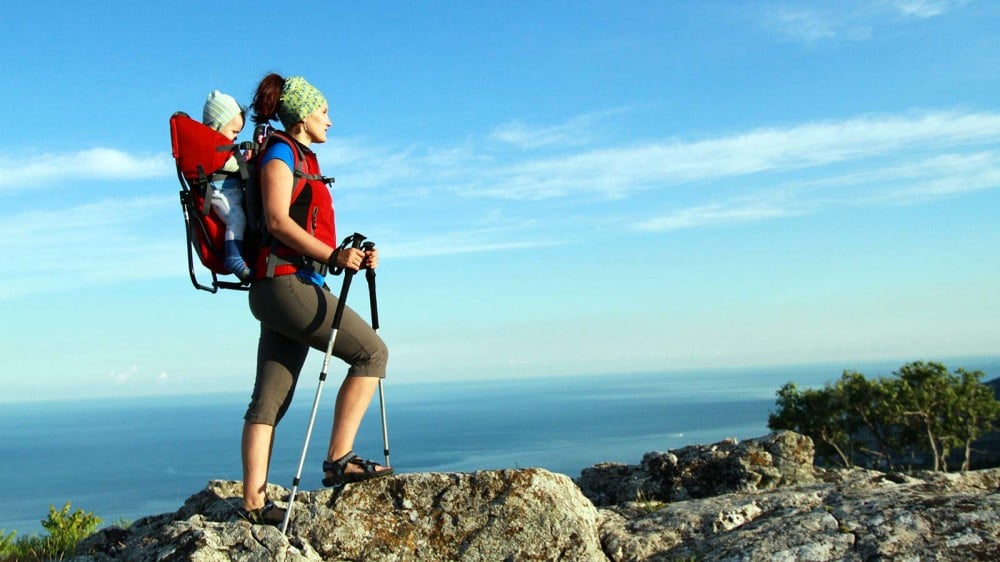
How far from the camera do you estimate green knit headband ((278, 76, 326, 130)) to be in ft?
20.7

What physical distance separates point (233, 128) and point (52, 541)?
4121mm

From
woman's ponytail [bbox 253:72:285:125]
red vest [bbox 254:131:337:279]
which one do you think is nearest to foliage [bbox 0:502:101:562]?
red vest [bbox 254:131:337:279]

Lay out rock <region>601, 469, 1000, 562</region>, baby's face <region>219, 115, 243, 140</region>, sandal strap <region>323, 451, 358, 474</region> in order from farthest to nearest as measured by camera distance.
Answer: sandal strap <region>323, 451, 358, 474</region> < baby's face <region>219, 115, 243, 140</region> < rock <region>601, 469, 1000, 562</region>

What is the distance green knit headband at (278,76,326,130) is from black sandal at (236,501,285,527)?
2935 millimetres

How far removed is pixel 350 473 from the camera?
20.9 feet

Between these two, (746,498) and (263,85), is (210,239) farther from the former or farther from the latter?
(746,498)

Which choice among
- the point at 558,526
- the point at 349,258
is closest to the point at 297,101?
the point at 349,258

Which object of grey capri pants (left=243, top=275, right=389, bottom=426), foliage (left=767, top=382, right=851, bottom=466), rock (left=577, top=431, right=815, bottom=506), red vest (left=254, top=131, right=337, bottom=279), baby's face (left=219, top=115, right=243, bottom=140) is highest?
baby's face (left=219, top=115, right=243, bottom=140)

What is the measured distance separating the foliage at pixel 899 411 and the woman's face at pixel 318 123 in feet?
163

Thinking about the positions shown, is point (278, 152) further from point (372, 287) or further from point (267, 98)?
point (372, 287)

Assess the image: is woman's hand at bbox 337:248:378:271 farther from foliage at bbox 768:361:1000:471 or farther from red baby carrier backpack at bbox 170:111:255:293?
foliage at bbox 768:361:1000:471

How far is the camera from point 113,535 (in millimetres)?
6766

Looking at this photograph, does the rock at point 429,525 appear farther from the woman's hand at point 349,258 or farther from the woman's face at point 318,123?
the woman's face at point 318,123

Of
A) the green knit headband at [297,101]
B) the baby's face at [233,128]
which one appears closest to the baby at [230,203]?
the baby's face at [233,128]
